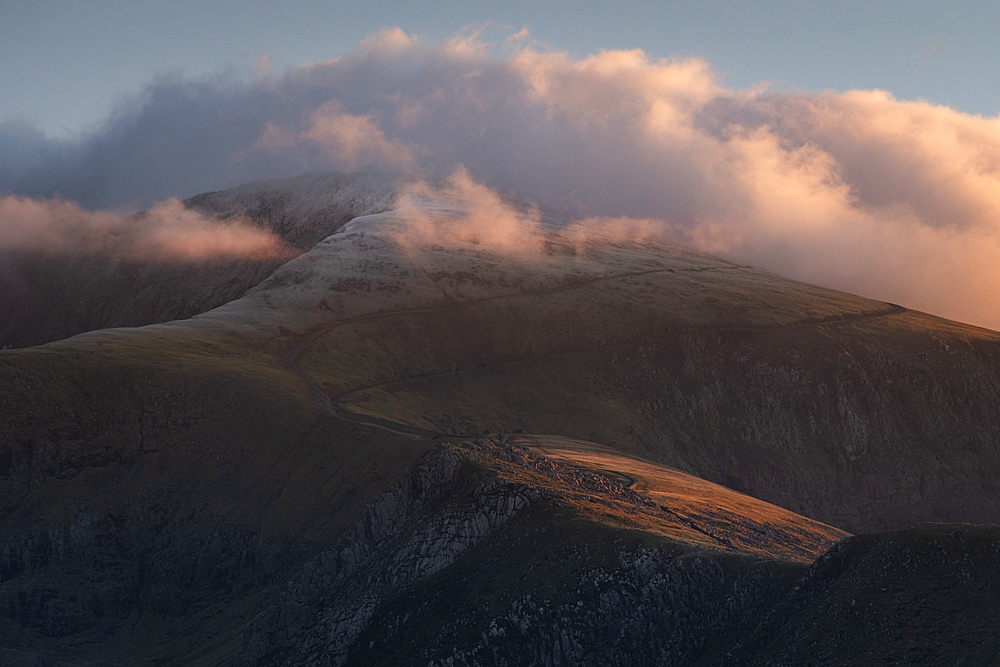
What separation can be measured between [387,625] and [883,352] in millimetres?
149206

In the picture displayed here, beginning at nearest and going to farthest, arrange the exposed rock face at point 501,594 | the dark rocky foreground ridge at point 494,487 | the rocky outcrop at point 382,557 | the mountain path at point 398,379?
the dark rocky foreground ridge at point 494,487 → the exposed rock face at point 501,594 → the rocky outcrop at point 382,557 → the mountain path at point 398,379

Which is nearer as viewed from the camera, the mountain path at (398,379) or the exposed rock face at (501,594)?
the exposed rock face at (501,594)

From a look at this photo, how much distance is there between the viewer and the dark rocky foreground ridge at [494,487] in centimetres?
5684

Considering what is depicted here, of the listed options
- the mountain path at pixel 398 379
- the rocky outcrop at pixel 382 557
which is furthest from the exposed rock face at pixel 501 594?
the mountain path at pixel 398 379

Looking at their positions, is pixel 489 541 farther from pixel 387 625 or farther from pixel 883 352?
pixel 883 352

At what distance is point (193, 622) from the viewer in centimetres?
9556

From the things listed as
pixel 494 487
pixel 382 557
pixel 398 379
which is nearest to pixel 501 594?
pixel 494 487

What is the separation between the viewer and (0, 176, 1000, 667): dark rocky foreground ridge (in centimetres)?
5684

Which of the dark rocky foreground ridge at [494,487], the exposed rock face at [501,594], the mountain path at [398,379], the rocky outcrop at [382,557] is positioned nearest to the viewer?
the dark rocky foreground ridge at [494,487]

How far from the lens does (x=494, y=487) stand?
227ft

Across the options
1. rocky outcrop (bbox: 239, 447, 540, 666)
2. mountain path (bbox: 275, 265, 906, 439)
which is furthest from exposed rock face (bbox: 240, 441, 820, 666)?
mountain path (bbox: 275, 265, 906, 439)

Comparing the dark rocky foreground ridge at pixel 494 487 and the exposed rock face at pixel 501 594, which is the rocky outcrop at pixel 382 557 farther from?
the dark rocky foreground ridge at pixel 494 487

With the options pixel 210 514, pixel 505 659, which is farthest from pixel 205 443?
pixel 505 659

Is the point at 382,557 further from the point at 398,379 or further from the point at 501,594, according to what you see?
the point at 398,379
